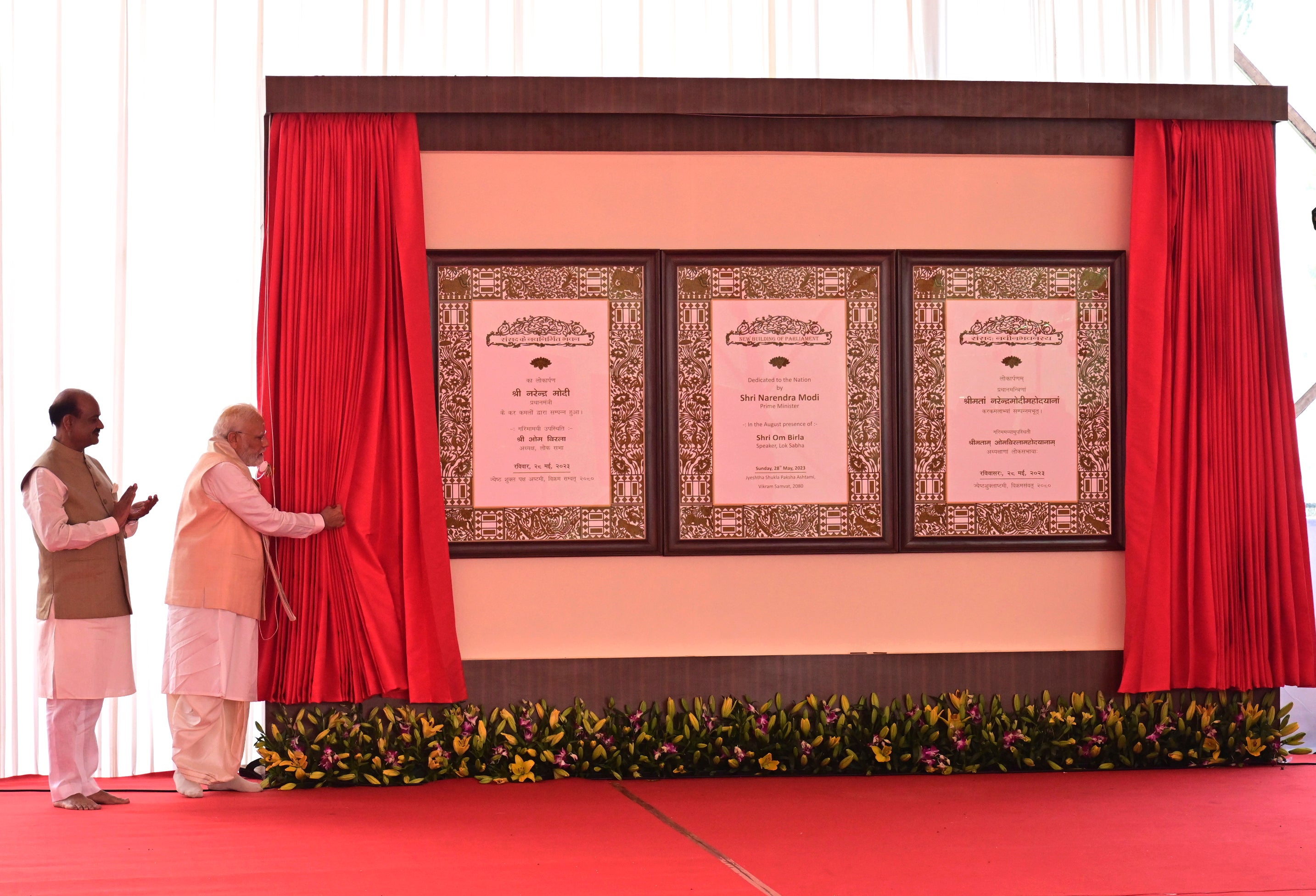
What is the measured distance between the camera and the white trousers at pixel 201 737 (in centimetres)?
387

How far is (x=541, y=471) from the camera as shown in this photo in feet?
13.7

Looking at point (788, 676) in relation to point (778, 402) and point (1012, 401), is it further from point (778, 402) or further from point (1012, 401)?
point (1012, 401)

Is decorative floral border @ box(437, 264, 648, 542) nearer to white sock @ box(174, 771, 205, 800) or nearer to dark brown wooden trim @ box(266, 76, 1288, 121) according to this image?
dark brown wooden trim @ box(266, 76, 1288, 121)

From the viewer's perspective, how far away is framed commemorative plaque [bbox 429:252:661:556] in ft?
13.6

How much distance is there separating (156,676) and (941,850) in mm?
3125

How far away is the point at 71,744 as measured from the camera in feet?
12.3

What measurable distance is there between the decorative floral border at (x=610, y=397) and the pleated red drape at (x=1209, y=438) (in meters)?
1.91

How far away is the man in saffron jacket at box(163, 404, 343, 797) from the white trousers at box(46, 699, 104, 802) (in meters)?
0.26

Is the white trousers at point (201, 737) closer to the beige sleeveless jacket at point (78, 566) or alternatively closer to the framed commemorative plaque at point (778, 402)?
the beige sleeveless jacket at point (78, 566)

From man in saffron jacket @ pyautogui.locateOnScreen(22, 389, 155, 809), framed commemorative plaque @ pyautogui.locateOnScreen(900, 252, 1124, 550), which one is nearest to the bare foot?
man in saffron jacket @ pyautogui.locateOnScreen(22, 389, 155, 809)

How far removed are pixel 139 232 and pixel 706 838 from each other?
10.7 feet

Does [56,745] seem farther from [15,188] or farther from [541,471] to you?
[15,188]

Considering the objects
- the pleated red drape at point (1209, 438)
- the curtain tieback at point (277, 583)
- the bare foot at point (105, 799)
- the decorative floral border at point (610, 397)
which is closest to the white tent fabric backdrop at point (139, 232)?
the bare foot at point (105, 799)

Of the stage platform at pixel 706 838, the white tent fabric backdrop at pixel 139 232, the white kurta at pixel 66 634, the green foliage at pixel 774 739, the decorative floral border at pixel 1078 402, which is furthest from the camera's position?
the white tent fabric backdrop at pixel 139 232
